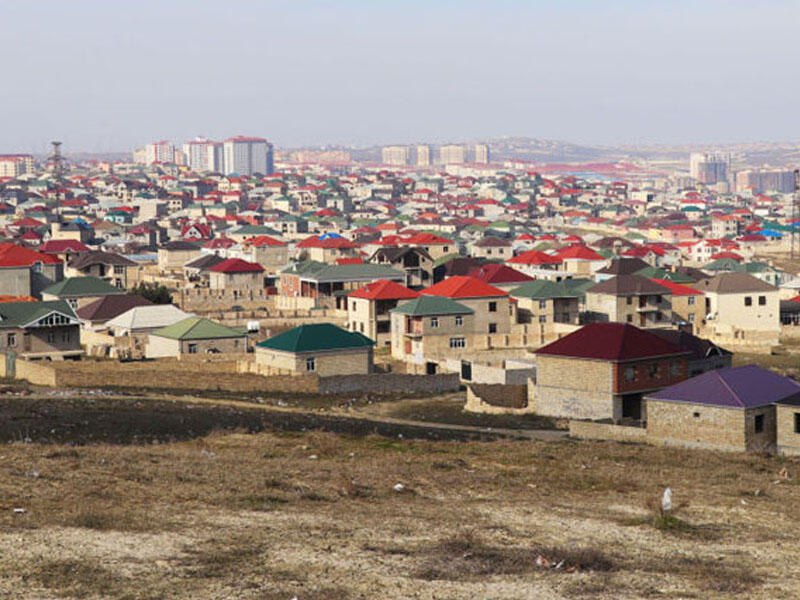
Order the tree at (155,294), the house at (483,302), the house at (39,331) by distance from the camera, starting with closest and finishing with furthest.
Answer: the house at (39,331), the house at (483,302), the tree at (155,294)

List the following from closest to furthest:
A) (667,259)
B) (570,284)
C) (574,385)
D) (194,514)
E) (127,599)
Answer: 1. (127,599)
2. (194,514)
3. (574,385)
4. (570,284)
5. (667,259)

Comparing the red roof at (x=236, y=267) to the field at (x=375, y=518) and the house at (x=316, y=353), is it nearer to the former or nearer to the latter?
the house at (x=316, y=353)

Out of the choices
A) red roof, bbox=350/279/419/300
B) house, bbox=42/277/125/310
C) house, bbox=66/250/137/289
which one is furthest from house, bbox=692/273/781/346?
house, bbox=66/250/137/289

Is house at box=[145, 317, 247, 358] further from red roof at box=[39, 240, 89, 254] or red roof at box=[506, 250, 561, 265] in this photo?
red roof at box=[39, 240, 89, 254]

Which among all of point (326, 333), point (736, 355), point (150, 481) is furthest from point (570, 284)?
point (150, 481)

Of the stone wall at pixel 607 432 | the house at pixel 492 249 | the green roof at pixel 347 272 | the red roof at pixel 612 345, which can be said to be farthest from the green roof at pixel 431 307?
the house at pixel 492 249

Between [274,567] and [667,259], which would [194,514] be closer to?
[274,567]
